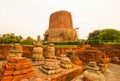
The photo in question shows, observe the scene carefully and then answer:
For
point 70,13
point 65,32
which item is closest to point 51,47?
point 65,32

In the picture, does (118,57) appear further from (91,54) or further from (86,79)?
(86,79)

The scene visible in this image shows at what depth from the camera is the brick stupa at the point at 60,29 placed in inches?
774

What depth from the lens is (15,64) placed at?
312cm

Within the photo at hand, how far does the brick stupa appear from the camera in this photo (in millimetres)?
19656

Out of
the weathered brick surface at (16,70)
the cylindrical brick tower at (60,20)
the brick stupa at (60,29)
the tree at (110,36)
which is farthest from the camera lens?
the tree at (110,36)

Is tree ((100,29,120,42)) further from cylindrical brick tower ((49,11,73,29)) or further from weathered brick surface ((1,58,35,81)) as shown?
weathered brick surface ((1,58,35,81))

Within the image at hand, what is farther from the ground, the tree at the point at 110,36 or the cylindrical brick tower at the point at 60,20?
the cylindrical brick tower at the point at 60,20

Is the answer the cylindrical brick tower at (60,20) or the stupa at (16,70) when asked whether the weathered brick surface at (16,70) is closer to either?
the stupa at (16,70)

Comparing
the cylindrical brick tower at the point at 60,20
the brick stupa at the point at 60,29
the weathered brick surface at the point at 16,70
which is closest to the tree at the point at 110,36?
the brick stupa at the point at 60,29

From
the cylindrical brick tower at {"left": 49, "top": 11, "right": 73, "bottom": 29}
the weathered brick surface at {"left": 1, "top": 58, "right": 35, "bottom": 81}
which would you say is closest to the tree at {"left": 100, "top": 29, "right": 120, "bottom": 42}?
the cylindrical brick tower at {"left": 49, "top": 11, "right": 73, "bottom": 29}

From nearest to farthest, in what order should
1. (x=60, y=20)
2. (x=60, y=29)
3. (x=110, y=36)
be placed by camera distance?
(x=60, y=29)
(x=60, y=20)
(x=110, y=36)

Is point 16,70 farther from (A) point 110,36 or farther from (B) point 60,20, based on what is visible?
(A) point 110,36

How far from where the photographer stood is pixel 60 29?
1972cm

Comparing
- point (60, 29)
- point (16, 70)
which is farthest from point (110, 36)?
point (16, 70)
